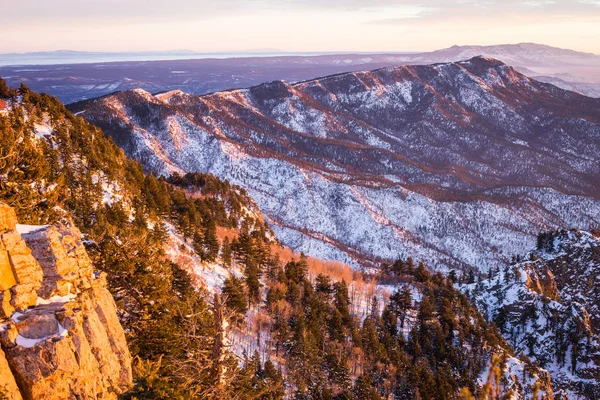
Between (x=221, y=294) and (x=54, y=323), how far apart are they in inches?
1331

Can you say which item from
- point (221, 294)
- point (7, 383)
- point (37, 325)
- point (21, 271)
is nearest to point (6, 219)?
point (21, 271)

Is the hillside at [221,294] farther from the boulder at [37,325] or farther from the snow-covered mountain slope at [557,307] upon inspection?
the snow-covered mountain slope at [557,307]

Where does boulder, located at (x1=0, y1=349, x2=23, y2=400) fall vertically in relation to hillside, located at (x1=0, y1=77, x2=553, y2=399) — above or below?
above

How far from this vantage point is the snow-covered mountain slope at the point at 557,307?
252 feet

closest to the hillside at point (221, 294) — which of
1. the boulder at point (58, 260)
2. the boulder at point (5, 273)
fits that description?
the boulder at point (58, 260)

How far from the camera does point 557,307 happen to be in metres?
83.4

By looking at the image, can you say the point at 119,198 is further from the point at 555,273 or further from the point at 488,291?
the point at 555,273

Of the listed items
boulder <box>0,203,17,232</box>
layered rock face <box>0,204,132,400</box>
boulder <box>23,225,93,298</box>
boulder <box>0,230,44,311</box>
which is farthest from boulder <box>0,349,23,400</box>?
boulder <box>0,203,17,232</box>

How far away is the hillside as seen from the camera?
24375mm

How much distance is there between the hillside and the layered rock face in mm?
6377

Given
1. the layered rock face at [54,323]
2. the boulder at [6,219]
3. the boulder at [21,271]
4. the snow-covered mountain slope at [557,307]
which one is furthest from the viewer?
the snow-covered mountain slope at [557,307]

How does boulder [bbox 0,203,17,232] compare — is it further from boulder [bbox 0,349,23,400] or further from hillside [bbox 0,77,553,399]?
hillside [bbox 0,77,553,399]

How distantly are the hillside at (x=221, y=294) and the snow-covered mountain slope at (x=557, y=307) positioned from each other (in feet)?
61.2

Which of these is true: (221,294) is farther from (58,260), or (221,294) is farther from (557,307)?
(557,307)
